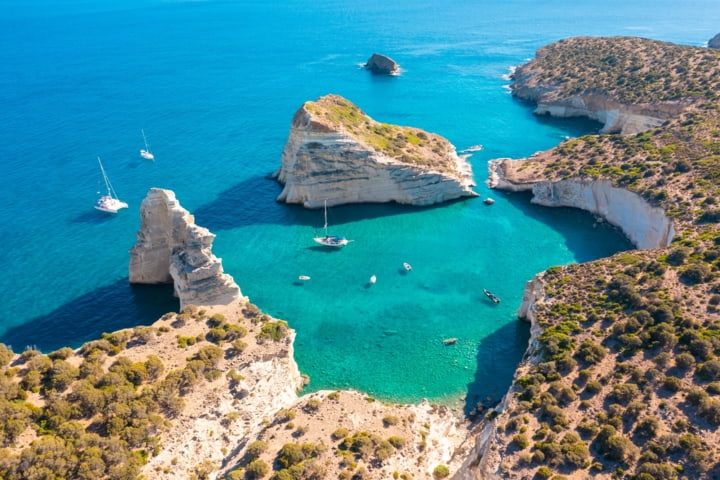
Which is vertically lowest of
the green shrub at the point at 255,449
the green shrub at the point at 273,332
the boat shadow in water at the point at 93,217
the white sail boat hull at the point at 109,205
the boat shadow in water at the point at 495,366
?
the boat shadow in water at the point at 495,366

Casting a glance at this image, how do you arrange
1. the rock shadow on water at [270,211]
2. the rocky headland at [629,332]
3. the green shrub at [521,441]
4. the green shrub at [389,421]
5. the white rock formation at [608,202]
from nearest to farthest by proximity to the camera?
the rocky headland at [629,332]
the green shrub at [521,441]
the green shrub at [389,421]
the white rock formation at [608,202]
the rock shadow on water at [270,211]

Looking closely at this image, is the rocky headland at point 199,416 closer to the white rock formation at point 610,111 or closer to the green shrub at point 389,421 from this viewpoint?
the green shrub at point 389,421

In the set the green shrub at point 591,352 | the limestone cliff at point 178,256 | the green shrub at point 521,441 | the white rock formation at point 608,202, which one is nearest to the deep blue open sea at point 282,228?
the white rock formation at point 608,202

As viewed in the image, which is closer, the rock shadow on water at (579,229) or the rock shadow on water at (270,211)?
the rock shadow on water at (579,229)

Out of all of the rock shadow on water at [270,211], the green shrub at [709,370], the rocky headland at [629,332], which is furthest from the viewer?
the rock shadow on water at [270,211]

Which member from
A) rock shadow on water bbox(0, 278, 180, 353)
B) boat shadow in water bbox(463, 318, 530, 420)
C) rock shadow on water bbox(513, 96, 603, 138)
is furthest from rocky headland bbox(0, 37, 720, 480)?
rock shadow on water bbox(513, 96, 603, 138)

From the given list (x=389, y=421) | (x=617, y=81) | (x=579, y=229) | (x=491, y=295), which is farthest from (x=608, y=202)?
(x=389, y=421)

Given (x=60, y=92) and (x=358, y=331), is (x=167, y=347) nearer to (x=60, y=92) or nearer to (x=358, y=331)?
(x=358, y=331)

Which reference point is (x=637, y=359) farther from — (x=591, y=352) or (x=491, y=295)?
(x=491, y=295)
